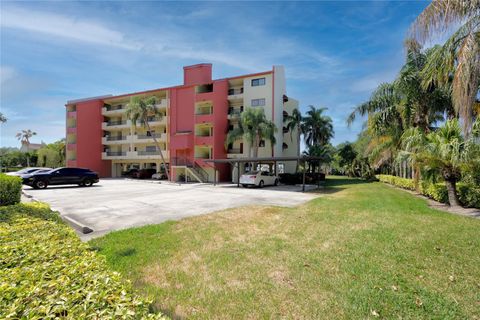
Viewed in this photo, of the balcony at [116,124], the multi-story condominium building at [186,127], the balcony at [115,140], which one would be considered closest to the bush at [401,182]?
the multi-story condominium building at [186,127]

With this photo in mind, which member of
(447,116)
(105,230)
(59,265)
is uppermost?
(447,116)

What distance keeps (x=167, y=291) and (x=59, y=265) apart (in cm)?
189

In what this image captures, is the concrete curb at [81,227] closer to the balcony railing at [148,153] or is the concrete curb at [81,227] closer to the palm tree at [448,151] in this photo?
the palm tree at [448,151]

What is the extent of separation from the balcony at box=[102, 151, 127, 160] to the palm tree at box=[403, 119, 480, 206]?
3550cm

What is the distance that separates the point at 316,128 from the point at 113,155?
100 ft

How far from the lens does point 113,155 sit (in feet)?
119

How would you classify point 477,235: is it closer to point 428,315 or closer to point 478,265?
point 478,265

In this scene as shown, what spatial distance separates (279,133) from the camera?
29.2 meters

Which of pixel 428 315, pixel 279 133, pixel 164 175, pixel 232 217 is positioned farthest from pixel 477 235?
pixel 164 175

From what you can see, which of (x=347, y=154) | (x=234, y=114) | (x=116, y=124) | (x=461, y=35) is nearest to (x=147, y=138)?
(x=116, y=124)

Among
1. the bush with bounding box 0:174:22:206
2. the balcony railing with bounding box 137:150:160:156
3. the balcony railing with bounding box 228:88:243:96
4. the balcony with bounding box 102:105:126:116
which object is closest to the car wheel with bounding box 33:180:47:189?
the bush with bounding box 0:174:22:206

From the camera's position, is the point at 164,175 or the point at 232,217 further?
the point at 164,175

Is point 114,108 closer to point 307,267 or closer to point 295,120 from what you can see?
point 295,120

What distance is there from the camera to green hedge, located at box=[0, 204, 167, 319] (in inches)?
67.2
